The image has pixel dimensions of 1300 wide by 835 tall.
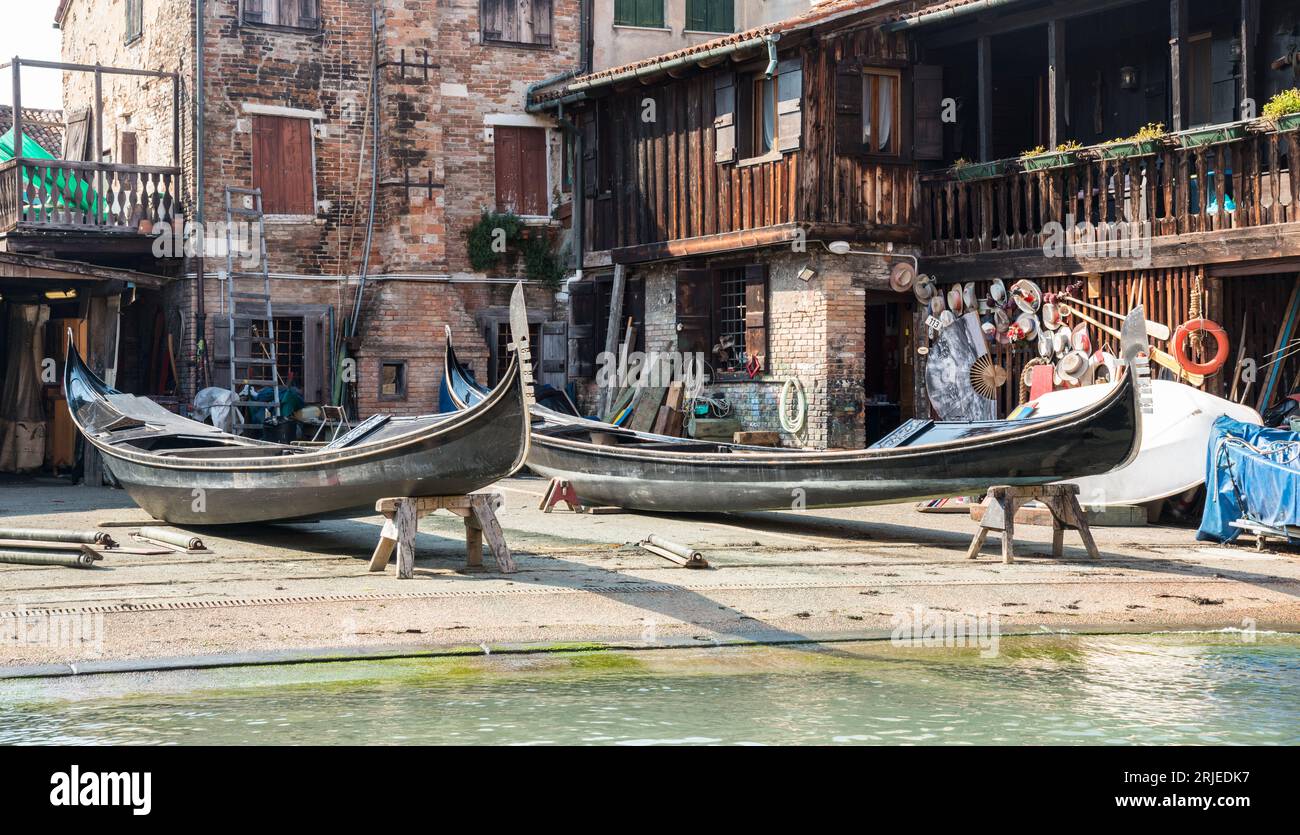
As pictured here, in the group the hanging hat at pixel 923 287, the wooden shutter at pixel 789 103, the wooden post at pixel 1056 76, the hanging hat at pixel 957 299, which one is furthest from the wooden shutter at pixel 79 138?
the wooden post at pixel 1056 76

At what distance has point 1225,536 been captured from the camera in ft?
43.0

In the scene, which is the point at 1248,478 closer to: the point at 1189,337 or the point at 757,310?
the point at 1189,337

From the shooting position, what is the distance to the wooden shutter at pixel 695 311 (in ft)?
69.0

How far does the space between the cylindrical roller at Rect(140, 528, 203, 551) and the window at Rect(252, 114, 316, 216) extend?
1095 cm

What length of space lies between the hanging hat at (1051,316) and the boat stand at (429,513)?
8723mm

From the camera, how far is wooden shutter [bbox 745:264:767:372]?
20.0 metres

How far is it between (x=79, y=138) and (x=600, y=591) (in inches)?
731

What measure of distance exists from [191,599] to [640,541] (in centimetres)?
432

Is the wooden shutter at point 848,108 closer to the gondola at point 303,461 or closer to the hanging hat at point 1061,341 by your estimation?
the hanging hat at point 1061,341

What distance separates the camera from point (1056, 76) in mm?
17438

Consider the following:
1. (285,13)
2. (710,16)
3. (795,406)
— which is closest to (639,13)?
(710,16)

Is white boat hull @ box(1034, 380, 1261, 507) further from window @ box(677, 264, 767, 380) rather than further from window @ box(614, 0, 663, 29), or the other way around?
window @ box(614, 0, 663, 29)
